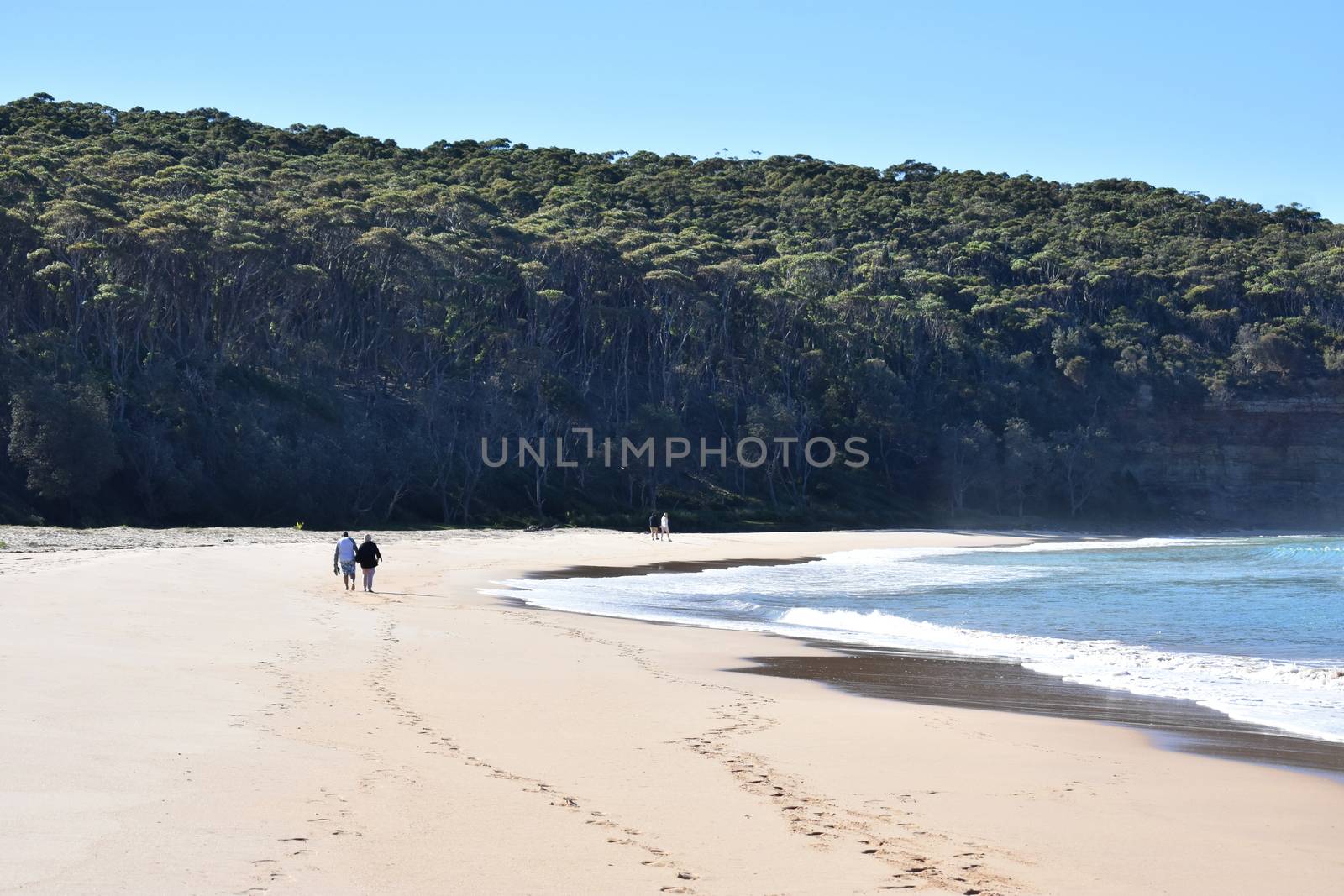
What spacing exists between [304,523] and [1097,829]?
38166 millimetres

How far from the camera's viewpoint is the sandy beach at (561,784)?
4766 millimetres

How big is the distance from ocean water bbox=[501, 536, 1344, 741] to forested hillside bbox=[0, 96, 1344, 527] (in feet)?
69.6

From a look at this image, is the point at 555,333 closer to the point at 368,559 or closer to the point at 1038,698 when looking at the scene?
the point at 368,559

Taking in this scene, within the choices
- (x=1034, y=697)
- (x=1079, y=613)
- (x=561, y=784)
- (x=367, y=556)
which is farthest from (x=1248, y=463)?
(x=561, y=784)

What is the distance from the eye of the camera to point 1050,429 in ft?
222

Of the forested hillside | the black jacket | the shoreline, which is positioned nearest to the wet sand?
the shoreline

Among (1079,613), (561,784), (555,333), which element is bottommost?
(1079,613)

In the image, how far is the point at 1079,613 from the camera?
60.3 ft

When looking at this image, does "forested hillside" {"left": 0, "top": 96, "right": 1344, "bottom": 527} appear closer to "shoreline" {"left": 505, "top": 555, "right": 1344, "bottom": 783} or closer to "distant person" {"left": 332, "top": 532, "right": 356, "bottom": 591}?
"distant person" {"left": 332, "top": 532, "right": 356, "bottom": 591}

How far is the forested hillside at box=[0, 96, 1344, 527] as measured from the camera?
43.1 m

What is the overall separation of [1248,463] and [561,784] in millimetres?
69927

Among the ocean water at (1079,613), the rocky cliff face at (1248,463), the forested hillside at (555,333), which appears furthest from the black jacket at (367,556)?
the rocky cliff face at (1248,463)

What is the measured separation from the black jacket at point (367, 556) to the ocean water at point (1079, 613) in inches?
103

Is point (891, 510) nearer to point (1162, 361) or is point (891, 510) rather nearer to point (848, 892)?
point (1162, 361)
